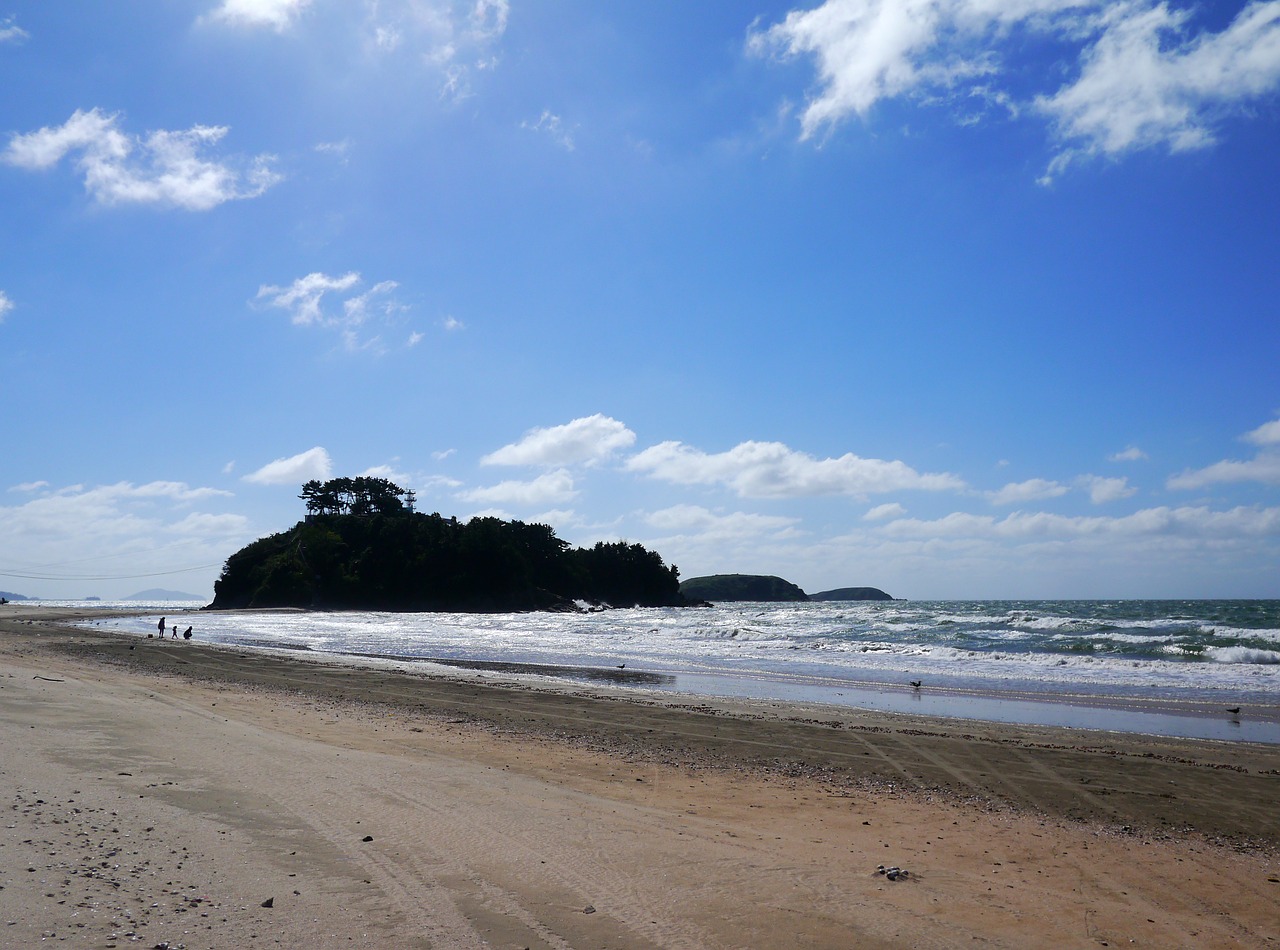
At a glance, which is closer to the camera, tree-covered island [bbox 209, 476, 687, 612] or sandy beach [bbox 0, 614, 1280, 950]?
sandy beach [bbox 0, 614, 1280, 950]

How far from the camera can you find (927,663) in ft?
86.8

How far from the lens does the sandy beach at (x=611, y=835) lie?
4652mm

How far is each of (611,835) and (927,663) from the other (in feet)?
73.5

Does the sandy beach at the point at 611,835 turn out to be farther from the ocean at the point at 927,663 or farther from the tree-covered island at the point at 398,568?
the tree-covered island at the point at 398,568

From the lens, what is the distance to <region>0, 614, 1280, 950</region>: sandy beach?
4652 millimetres

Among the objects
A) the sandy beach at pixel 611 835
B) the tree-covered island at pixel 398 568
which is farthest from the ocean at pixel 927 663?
the tree-covered island at pixel 398 568

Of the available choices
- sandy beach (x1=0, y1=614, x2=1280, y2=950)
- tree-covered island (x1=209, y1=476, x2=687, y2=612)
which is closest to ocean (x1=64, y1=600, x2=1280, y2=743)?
sandy beach (x1=0, y1=614, x2=1280, y2=950)

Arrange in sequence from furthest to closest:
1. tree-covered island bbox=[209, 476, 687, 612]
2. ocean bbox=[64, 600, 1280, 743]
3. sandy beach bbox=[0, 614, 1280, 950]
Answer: tree-covered island bbox=[209, 476, 687, 612] < ocean bbox=[64, 600, 1280, 743] < sandy beach bbox=[0, 614, 1280, 950]

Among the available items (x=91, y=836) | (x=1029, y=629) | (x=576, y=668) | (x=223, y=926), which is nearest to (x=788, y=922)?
(x=223, y=926)

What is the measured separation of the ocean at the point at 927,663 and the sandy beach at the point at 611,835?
430cm

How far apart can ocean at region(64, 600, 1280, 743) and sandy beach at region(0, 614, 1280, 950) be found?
430 centimetres

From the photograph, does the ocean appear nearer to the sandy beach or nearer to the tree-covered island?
the sandy beach

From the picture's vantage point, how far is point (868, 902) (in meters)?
5.32

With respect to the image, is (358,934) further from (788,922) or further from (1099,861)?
(1099,861)
